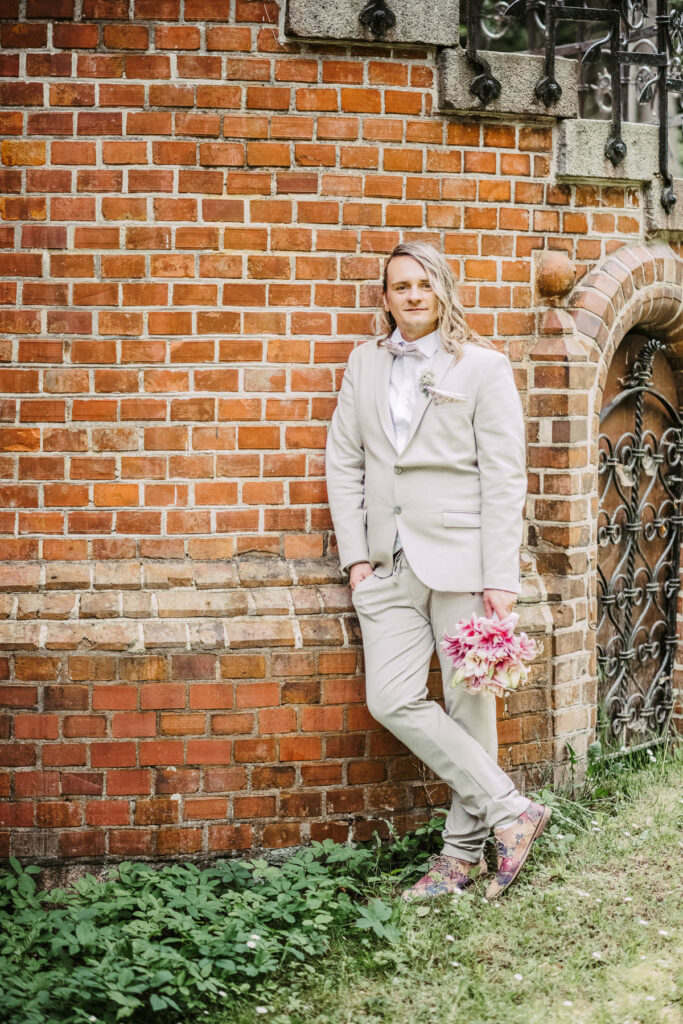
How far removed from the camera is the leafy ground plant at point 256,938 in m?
3.33

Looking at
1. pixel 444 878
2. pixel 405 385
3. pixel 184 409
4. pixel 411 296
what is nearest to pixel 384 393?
pixel 405 385

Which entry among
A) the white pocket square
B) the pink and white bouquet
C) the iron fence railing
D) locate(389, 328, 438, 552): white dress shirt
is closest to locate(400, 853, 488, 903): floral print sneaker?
the pink and white bouquet

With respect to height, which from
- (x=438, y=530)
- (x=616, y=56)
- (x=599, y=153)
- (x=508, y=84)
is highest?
(x=616, y=56)

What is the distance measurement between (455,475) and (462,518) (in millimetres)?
162

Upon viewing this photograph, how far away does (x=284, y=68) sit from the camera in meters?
4.27

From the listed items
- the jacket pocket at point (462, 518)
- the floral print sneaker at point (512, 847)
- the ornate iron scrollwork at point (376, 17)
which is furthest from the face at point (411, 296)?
the floral print sneaker at point (512, 847)

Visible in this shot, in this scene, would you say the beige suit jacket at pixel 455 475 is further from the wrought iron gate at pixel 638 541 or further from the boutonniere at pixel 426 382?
the wrought iron gate at pixel 638 541

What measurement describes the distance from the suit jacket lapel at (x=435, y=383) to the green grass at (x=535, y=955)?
168 cm

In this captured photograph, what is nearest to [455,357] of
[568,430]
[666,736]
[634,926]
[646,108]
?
[568,430]

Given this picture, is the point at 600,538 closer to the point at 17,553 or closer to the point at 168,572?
the point at 168,572

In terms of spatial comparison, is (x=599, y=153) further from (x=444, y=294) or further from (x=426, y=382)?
(x=426, y=382)

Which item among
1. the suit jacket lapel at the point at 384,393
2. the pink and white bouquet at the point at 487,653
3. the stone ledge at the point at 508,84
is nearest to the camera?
the pink and white bouquet at the point at 487,653

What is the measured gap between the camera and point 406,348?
164 inches

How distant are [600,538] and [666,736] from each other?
1.15 metres
